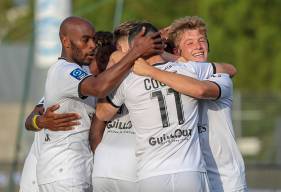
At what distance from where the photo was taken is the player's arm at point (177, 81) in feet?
21.9

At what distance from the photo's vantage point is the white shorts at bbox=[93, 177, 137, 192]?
725 centimetres

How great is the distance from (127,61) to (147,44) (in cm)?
17

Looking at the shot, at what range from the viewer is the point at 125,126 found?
729 centimetres

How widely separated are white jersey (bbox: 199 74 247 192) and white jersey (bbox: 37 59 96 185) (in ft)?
2.86

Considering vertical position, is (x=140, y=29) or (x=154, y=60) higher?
(x=140, y=29)

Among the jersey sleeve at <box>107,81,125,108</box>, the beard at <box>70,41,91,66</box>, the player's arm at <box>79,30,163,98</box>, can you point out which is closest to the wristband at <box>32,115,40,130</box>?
the beard at <box>70,41,91,66</box>

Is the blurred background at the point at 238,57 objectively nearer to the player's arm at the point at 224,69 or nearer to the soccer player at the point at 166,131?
the player's arm at the point at 224,69

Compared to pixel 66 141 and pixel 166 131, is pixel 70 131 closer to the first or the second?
pixel 66 141

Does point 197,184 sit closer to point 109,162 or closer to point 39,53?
point 109,162

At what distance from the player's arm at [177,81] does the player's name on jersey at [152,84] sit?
5 cm

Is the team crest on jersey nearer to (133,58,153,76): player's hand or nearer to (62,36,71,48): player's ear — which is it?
(62,36,71,48): player's ear

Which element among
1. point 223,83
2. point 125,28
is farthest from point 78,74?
point 223,83

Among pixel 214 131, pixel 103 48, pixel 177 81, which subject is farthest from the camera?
pixel 103 48

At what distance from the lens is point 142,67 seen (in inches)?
265
